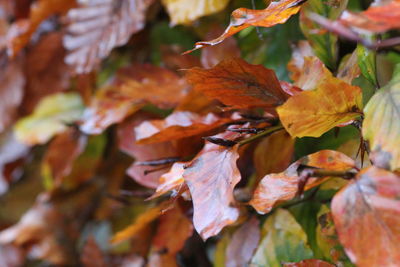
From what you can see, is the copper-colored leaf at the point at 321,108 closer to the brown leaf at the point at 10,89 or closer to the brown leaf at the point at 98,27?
the brown leaf at the point at 98,27

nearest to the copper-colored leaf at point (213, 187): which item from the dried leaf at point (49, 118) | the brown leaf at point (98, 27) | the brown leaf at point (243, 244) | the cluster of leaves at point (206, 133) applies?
the cluster of leaves at point (206, 133)

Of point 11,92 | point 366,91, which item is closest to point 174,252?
point 366,91

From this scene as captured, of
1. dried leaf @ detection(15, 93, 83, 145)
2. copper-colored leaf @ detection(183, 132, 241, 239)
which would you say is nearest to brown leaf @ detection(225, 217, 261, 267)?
copper-colored leaf @ detection(183, 132, 241, 239)

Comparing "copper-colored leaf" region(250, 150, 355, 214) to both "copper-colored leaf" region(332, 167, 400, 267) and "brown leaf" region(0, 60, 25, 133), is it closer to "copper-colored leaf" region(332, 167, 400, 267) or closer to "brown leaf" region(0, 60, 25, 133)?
"copper-colored leaf" region(332, 167, 400, 267)

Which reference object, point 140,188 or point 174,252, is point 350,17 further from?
point 140,188

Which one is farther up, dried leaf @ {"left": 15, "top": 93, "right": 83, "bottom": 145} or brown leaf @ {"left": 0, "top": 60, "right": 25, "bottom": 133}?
brown leaf @ {"left": 0, "top": 60, "right": 25, "bottom": 133}
